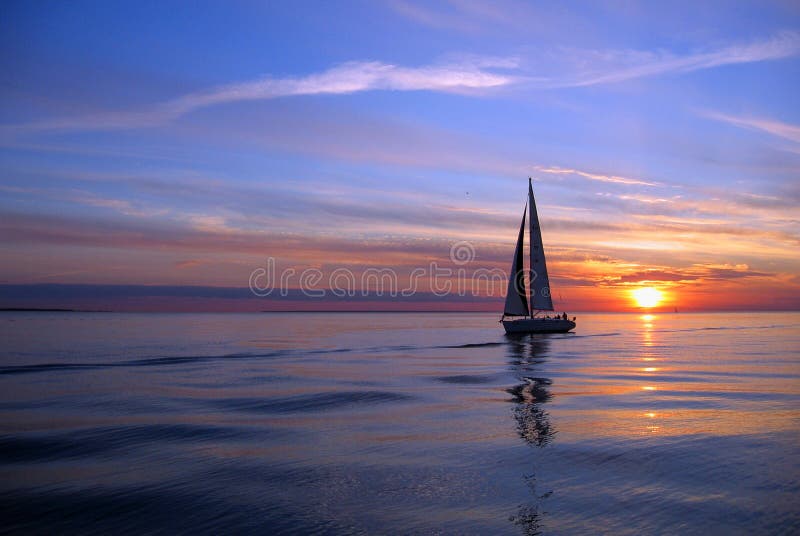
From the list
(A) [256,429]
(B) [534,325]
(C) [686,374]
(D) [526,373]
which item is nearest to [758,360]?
(C) [686,374]

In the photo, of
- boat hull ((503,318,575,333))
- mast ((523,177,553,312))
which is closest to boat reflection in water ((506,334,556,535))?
boat hull ((503,318,575,333))

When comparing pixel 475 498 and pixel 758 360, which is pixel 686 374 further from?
pixel 475 498

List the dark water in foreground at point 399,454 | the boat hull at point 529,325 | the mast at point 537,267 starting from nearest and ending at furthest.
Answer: the dark water in foreground at point 399,454
the boat hull at point 529,325
the mast at point 537,267

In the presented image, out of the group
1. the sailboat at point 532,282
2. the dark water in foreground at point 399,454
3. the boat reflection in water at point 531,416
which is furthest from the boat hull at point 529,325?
the dark water in foreground at point 399,454

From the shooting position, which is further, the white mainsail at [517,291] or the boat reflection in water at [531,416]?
the white mainsail at [517,291]

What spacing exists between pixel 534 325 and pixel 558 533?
227 feet

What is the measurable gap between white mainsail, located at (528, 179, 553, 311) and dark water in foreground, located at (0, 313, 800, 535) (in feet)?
143

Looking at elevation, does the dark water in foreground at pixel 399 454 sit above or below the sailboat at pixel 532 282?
below

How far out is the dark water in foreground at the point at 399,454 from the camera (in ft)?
43.3

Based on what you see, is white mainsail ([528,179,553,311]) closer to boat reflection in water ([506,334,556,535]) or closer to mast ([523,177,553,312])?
mast ([523,177,553,312])

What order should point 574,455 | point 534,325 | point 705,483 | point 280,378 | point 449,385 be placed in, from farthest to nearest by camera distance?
point 534,325 < point 280,378 < point 449,385 < point 574,455 < point 705,483

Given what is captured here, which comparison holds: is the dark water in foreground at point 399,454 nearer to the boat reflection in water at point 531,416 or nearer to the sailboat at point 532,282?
the boat reflection in water at point 531,416

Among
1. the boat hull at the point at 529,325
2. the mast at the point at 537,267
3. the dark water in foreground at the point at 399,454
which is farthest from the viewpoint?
the mast at the point at 537,267

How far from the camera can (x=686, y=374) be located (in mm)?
41344
